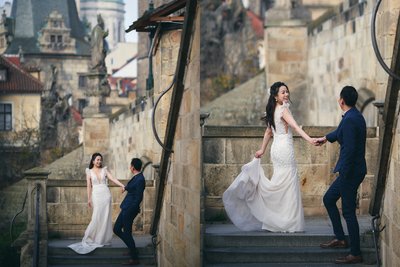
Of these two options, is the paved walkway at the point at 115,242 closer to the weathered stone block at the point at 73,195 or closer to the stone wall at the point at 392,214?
the weathered stone block at the point at 73,195

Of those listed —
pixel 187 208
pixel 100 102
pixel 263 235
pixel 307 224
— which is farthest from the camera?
pixel 100 102

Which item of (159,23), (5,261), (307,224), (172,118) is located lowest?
(5,261)

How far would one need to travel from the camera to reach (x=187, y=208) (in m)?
11.3

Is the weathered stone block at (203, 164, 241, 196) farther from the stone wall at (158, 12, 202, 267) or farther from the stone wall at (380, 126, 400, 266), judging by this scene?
the stone wall at (380, 126, 400, 266)

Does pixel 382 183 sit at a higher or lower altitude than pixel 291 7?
lower

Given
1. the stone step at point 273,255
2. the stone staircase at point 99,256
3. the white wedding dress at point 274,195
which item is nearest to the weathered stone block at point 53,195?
the stone staircase at point 99,256

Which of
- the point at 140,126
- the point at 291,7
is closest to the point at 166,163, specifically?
the point at 291,7

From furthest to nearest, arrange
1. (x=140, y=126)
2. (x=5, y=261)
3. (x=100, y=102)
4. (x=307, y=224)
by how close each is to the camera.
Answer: (x=100, y=102) < (x=140, y=126) < (x=5, y=261) < (x=307, y=224)

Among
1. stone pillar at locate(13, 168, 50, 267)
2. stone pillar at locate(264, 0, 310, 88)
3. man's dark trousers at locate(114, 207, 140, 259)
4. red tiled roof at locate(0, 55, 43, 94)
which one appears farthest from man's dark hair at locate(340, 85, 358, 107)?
red tiled roof at locate(0, 55, 43, 94)

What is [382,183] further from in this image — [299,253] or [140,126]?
[140,126]

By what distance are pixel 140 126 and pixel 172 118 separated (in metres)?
18.4

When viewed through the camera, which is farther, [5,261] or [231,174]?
[5,261]

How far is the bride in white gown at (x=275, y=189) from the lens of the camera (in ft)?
40.5

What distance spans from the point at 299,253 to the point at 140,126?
61.5 ft
